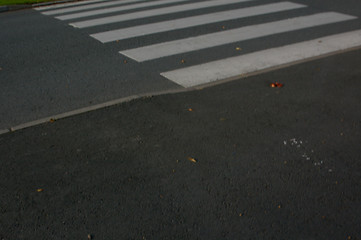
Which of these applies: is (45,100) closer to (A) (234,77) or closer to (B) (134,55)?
(B) (134,55)

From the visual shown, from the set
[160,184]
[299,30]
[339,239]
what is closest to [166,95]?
[160,184]

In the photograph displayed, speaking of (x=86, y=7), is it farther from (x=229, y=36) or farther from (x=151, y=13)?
(x=229, y=36)

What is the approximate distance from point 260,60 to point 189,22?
3.12 metres

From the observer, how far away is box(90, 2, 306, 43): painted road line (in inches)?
393

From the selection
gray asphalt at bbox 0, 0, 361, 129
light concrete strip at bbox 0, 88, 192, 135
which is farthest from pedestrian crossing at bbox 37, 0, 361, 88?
light concrete strip at bbox 0, 88, 192, 135

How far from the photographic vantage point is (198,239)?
389 centimetres

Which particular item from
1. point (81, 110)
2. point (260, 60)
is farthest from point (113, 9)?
point (81, 110)

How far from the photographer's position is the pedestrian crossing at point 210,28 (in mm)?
7992

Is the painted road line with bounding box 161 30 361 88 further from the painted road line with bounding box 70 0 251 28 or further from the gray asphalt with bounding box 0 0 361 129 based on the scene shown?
the painted road line with bounding box 70 0 251 28

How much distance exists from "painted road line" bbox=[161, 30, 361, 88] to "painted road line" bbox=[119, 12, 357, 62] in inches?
36.3

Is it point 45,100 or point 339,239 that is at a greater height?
point 339,239

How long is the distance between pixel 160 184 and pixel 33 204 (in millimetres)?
1266

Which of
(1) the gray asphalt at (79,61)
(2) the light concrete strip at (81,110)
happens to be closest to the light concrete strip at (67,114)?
(2) the light concrete strip at (81,110)

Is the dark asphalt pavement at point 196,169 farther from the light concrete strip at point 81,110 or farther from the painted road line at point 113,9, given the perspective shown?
the painted road line at point 113,9
